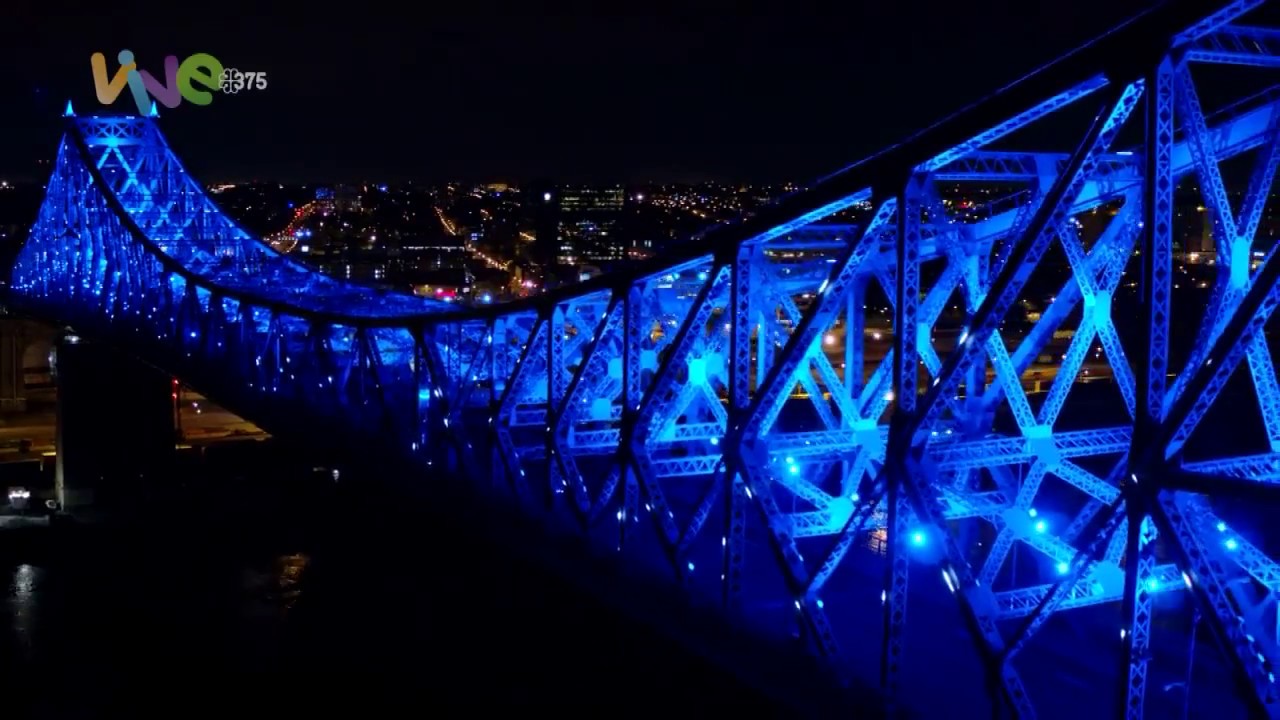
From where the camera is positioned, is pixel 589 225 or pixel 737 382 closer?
pixel 737 382

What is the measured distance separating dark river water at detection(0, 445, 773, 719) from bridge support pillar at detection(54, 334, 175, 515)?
80.9 inches

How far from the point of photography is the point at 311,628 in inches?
1105

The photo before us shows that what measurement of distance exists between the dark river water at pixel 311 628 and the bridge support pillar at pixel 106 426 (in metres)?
2.06

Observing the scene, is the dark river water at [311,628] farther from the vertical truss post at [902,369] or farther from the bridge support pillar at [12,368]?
the bridge support pillar at [12,368]

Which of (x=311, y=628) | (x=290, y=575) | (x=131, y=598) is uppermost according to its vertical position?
(x=290, y=575)

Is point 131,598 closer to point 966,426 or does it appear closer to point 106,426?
point 106,426

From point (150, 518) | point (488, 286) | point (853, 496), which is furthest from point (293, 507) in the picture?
point (488, 286)

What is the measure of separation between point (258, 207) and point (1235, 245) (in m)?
113

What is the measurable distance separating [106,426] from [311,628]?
1638 centimetres

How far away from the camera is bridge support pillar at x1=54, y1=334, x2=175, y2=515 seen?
40250 mm

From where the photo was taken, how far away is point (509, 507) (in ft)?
57.3

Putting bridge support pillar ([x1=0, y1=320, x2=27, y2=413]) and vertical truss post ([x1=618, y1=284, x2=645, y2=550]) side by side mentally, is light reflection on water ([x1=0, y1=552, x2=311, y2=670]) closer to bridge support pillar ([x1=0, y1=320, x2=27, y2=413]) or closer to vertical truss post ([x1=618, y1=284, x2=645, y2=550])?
vertical truss post ([x1=618, y1=284, x2=645, y2=550])

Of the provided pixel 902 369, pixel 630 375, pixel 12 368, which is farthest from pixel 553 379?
pixel 12 368

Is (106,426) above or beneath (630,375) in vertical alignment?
beneath
